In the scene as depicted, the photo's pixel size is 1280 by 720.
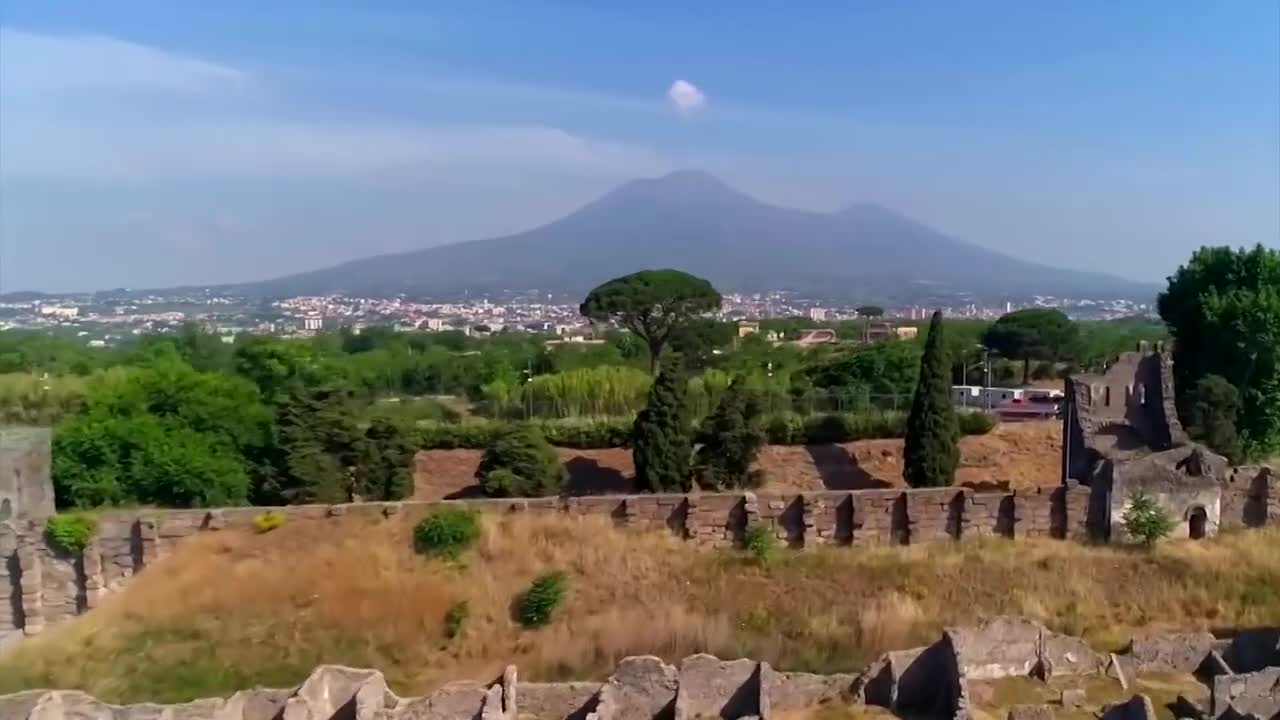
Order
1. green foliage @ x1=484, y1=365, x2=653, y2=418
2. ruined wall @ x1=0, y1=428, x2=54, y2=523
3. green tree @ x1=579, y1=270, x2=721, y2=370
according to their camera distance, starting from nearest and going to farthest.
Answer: ruined wall @ x1=0, y1=428, x2=54, y2=523, green foliage @ x1=484, y1=365, x2=653, y2=418, green tree @ x1=579, y1=270, x2=721, y2=370

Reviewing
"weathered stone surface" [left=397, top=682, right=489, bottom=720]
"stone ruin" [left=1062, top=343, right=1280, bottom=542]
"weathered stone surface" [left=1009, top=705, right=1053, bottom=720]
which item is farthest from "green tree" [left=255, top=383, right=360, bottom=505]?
"stone ruin" [left=1062, top=343, right=1280, bottom=542]

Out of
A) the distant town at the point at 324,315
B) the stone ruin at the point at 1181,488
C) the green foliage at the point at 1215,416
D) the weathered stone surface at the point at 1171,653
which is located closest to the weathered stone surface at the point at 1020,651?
the weathered stone surface at the point at 1171,653

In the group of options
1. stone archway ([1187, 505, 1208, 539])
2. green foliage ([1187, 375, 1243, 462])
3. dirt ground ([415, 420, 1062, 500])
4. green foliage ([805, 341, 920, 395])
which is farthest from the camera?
green foliage ([805, 341, 920, 395])

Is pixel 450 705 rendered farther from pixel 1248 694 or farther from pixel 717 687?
pixel 1248 694

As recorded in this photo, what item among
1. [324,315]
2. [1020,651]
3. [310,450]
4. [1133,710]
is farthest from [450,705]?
[324,315]

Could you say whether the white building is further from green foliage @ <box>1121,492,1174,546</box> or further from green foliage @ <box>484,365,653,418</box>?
green foliage @ <box>1121,492,1174,546</box>

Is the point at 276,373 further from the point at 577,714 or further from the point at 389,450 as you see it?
the point at 577,714

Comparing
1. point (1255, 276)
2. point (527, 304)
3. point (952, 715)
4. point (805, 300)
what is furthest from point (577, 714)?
point (805, 300)
